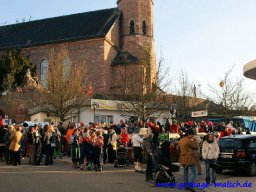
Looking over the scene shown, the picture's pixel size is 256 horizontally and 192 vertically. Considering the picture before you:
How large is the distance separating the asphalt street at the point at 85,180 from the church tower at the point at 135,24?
35276mm

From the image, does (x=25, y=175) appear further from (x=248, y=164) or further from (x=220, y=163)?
(x=248, y=164)

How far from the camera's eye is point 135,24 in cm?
5025

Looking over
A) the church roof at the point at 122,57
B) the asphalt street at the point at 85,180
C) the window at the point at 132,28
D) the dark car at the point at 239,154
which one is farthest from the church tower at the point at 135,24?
the dark car at the point at 239,154

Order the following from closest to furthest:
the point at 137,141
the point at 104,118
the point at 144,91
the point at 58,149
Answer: the point at 137,141, the point at 58,149, the point at 144,91, the point at 104,118

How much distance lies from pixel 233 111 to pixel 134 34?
53.4ft

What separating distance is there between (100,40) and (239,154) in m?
35.5

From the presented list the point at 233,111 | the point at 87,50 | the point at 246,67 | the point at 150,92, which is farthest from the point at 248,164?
the point at 87,50

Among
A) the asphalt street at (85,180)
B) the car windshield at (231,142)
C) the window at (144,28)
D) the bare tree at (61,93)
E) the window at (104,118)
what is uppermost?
the window at (144,28)

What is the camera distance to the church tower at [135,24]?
164 ft

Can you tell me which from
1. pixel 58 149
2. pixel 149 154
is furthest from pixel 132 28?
pixel 149 154

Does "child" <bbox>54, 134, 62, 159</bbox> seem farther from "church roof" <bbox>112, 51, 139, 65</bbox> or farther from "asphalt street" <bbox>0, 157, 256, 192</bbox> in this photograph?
"church roof" <bbox>112, 51, 139, 65</bbox>

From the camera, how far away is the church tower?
50031mm

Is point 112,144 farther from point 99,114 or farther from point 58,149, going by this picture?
point 99,114

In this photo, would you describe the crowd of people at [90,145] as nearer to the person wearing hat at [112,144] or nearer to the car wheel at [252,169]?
the person wearing hat at [112,144]
